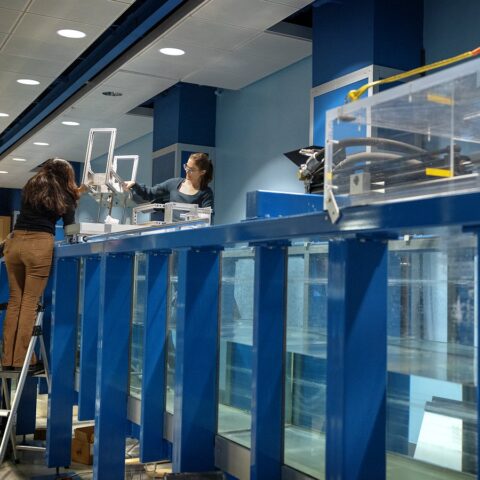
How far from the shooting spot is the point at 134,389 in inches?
118

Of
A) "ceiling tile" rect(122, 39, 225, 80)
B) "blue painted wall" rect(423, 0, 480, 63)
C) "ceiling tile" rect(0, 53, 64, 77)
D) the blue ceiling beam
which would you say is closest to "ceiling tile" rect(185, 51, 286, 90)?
"ceiling tile" rect(122, 39, 225, 80)

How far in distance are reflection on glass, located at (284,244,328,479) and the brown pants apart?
222 centimetres

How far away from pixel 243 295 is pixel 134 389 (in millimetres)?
1028

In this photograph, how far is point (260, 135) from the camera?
765 centimetres

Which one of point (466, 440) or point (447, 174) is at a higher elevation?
point (447, 174)

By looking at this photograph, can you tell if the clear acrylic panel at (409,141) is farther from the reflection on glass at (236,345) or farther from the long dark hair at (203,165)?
the long dark hair at (203,165)

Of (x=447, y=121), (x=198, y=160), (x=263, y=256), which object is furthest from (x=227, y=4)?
(x=447, y=121)

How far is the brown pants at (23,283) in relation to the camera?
3.79 meters

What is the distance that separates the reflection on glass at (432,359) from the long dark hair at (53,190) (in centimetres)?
271

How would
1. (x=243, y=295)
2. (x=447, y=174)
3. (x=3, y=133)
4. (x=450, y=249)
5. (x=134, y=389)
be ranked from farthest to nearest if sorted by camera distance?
(x=3, y=133), (x=134, y=389), (x=243, y=295), (x=450, y=249), (x=447, y=174)

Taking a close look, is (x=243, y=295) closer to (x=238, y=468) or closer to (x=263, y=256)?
(x=263, y=256)

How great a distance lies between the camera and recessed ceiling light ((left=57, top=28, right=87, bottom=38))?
6121 millimetres

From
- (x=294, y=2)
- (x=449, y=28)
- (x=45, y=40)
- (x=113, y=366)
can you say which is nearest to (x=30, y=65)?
(x=45, y=40)

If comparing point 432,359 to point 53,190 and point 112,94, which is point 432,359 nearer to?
point 53,190
